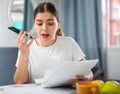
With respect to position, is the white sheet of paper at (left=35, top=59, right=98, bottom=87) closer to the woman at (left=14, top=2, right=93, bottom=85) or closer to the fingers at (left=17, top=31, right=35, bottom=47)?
the woman at (left=14, top=2, right=93, bottom=85)

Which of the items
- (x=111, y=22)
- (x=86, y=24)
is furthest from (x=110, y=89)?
(x=111, y=22)

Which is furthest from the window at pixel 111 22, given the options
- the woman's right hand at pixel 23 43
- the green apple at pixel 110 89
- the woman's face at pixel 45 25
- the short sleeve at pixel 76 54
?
the green apple at pixel 110 89

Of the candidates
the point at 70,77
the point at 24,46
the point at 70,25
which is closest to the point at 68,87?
the point at 70,77

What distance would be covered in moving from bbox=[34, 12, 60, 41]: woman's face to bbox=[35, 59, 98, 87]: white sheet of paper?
1.27 ft

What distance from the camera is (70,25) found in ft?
10.4

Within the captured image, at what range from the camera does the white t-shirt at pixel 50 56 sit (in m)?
1.49

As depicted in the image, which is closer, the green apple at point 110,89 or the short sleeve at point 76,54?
the green apple at point 110,89

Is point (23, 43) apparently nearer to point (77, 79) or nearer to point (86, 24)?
point (77, 79)

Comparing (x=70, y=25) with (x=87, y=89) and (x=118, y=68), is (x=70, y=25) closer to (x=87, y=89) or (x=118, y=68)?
(x=118, y=68)

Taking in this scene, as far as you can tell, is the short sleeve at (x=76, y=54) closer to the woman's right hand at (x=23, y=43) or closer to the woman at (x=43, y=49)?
the woman at (x=43, y=49)

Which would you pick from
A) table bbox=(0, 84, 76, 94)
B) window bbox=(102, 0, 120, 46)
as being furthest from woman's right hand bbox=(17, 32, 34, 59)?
window bbox=(102, 0, 120, 46)

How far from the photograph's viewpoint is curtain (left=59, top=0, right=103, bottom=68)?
301 centimetres

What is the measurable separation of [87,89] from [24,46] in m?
0.54

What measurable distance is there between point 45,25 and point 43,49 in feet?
0.63
